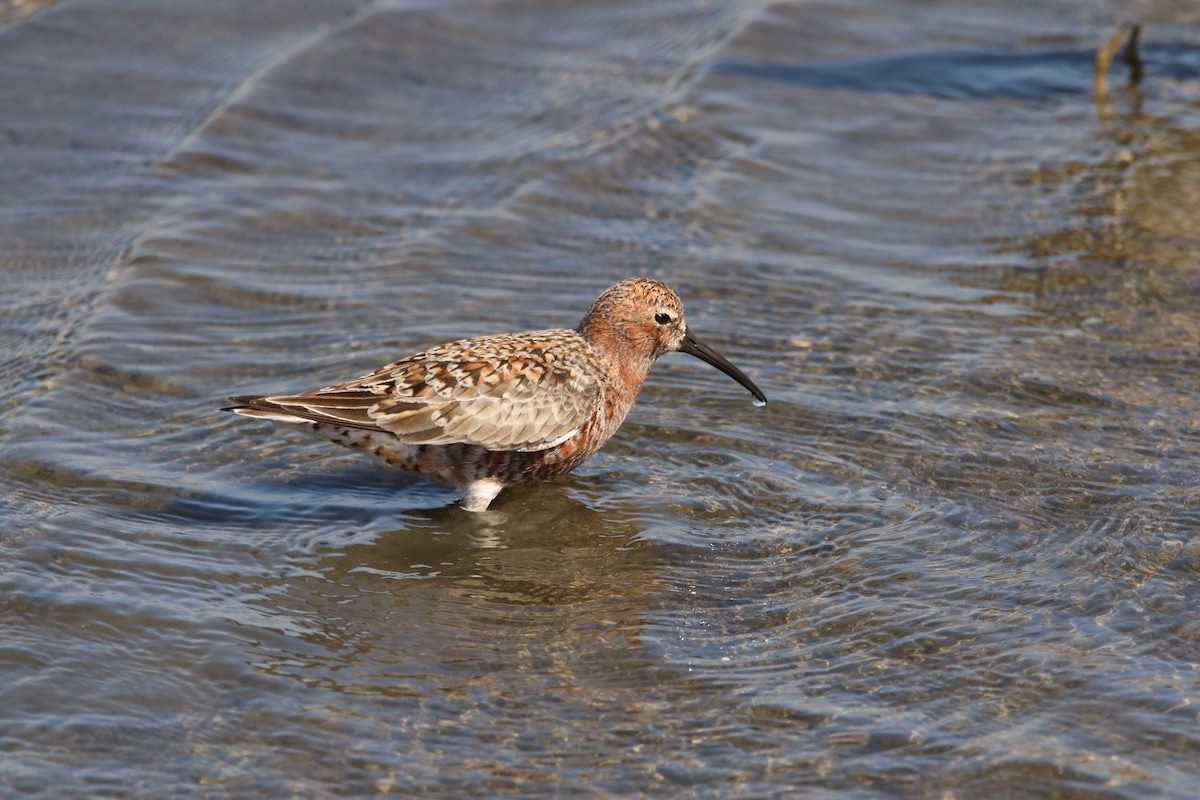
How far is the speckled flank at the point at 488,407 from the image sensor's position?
820cm

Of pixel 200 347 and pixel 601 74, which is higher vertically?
pixel 601 74

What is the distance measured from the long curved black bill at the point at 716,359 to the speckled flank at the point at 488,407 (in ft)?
1.06

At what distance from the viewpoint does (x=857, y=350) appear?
10.1m

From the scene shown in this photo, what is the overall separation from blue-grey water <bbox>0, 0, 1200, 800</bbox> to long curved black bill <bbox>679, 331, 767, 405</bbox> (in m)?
0.24

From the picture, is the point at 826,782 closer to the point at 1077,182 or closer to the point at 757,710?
the point at 757,710

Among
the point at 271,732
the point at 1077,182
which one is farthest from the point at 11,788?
the point at 1077,182

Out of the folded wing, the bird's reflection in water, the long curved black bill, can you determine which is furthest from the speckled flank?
the long curved black bill

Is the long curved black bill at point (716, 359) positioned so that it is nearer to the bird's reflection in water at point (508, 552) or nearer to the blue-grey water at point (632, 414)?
the blue-grey water at point (632, 414)

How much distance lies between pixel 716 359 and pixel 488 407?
61.8 inches

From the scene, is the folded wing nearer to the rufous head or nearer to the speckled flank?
the speckled flank

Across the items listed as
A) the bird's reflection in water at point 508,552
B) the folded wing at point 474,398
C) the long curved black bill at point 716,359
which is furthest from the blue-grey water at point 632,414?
the folded wing at point 474,398

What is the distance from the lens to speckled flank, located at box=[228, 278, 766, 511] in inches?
323

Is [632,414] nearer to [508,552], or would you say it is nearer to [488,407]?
[488,407]

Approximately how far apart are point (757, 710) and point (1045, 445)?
315cm
